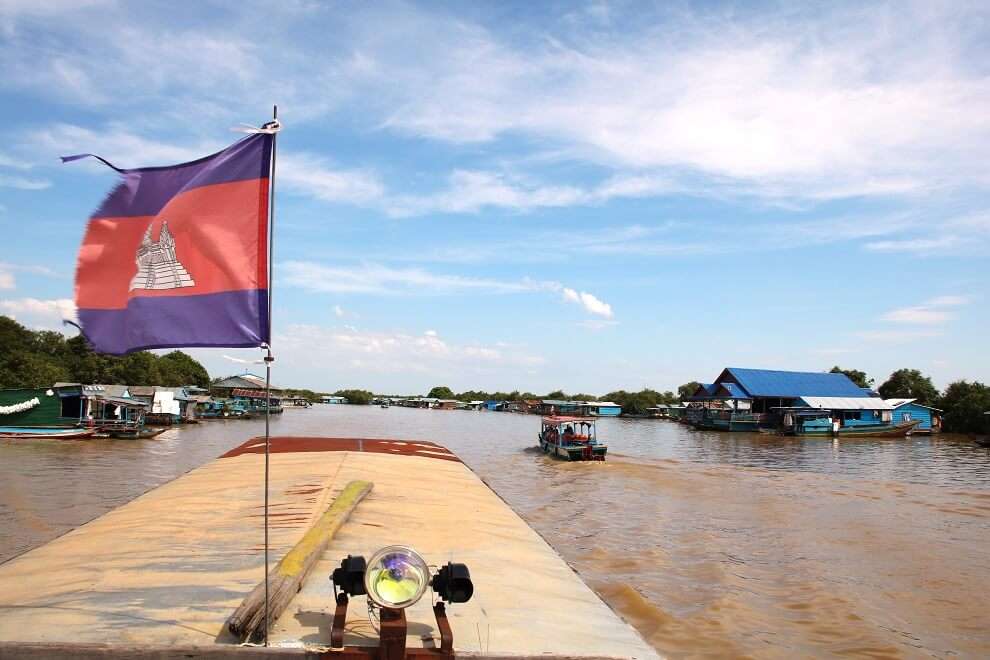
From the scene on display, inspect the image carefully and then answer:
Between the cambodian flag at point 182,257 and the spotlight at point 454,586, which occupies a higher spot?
the cambodian flag at point 182,257

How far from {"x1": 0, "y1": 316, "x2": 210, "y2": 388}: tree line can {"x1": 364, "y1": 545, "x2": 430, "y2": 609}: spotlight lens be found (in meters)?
56.5

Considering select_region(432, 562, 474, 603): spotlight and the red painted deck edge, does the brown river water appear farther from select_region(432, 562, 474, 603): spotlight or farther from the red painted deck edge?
select_region(432, 562, 474, 603): spotlight

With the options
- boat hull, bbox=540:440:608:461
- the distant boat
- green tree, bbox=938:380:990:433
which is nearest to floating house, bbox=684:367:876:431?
green tree, bbox=938:380:990:433

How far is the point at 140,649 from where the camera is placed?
3.69 meters

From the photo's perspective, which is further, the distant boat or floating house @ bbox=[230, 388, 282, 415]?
floating house @ bbox=[230, 388, 282, 415]

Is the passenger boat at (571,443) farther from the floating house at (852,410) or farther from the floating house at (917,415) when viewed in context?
the floating house at (917,415)

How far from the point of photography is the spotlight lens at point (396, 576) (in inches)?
147

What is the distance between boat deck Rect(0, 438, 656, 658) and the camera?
4.20m

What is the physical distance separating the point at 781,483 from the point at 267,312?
2405 centimetres

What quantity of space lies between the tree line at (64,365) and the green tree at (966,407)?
6729 centimetres

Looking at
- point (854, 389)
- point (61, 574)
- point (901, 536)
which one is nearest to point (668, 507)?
point (901, 536)

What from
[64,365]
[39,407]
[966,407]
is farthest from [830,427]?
[64,365]

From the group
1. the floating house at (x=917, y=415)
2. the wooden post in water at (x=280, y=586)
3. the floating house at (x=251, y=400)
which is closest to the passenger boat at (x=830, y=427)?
the floating house at (x=917, y=415)

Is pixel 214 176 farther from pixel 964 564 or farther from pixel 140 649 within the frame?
pixel 964 564
